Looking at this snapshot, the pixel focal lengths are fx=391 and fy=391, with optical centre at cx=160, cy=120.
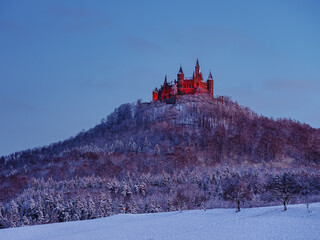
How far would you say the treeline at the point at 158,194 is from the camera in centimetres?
6769

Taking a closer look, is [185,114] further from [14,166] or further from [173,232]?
[173,232]

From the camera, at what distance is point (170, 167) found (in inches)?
4919

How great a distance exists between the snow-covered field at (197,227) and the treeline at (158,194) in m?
21.3

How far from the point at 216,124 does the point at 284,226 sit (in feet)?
429

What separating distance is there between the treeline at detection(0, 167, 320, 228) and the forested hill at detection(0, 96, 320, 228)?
9.2 inches

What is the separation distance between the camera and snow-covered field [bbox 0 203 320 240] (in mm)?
31228

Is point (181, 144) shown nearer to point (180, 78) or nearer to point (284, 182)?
point (180, 78)

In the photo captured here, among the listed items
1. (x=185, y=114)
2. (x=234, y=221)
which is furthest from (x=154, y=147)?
(x=234, y=221)

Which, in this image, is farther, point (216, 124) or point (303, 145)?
point (216, 124)

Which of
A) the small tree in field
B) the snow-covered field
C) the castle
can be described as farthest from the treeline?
the castle

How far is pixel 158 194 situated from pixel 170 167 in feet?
125

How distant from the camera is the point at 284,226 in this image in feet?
105

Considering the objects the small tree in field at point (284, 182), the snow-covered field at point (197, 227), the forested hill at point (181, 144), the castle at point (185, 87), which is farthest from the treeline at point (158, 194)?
the castle at point (185, 87)

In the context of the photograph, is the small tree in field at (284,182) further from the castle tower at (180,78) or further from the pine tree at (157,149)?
the castle tower at (180,78)
